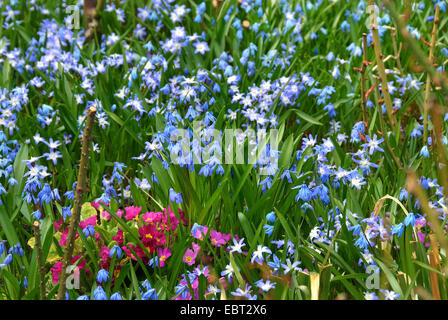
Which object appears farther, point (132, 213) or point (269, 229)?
point (132, 213)

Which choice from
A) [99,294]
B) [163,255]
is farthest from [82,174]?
[163,255]

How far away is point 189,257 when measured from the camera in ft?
8.94

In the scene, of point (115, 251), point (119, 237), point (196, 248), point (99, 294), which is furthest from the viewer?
point (119, 237)

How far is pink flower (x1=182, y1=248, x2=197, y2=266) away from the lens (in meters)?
2.72

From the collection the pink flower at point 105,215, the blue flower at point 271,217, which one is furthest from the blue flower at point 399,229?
the pink flower at point 105,215

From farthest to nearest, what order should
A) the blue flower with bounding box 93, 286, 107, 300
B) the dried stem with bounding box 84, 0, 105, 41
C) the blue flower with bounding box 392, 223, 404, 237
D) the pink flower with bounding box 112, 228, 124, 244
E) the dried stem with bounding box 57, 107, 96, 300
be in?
1. the dried stem with bounding box 84, 0, 105, 41
2. the pink flower with bounding box 112, 228, 124, 244
3. the blue flower with bounding box 392, 223, 404, 237
4. the blue flower with bounding box 93, 286, 107, 300
5. the dried stem with bounding box 57, 107, 96, 300

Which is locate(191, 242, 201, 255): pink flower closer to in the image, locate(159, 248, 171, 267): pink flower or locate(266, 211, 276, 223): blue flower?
locate(159, 248, 171, 267): pink flower

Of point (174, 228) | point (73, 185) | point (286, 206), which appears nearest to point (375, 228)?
point (286, 206)

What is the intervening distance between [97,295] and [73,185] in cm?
103

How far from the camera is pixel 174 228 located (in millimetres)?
2957

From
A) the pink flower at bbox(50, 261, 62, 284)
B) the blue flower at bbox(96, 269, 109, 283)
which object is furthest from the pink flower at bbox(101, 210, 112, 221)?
the blue flower at bbox(96, 269, 109, 283)

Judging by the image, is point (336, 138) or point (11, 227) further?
point (336, 138)

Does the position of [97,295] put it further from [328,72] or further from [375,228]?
[328,72]

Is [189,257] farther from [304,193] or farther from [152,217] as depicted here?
[304,193]
